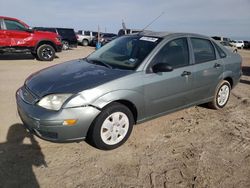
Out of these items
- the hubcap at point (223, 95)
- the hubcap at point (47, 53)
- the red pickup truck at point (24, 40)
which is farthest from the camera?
the hubcap at point (47, 53)

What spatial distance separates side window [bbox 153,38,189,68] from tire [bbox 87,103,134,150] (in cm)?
99

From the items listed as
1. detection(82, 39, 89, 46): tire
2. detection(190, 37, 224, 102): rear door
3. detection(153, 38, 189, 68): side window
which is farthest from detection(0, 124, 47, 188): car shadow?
detection(82, 39, 89, 46): tire

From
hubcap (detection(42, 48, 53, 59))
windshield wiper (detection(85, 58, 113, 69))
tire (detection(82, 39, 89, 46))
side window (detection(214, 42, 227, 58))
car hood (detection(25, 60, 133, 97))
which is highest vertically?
side window (detection(214, 42, 227, 58))

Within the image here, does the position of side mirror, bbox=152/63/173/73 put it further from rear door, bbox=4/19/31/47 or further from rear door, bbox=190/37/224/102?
rear door, bbox=4/19/31/47

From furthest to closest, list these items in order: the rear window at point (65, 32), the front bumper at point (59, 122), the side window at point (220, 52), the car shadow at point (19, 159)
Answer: the rear window at point (65, 32), the side window at point (220, 52), the front bumper at point (59, 122), the car shadow at point (19, 159)

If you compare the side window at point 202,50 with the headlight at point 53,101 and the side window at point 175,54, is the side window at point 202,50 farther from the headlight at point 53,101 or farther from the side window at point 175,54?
the headlight at point 53,101

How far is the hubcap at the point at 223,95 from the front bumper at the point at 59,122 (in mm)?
3103

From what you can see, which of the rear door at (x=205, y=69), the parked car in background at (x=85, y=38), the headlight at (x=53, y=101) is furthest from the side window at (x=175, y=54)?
the parked car in background at (x=85, y=38)

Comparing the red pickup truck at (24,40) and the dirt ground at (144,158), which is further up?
the red pickup truck at (24,40)

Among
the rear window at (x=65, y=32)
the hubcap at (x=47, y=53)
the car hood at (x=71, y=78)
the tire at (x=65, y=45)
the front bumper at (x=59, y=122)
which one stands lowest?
the tire at (x=65, y=45)

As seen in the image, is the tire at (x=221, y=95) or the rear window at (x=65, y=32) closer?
the tire at (x=221, y=95)

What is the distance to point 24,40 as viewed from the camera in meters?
12.6

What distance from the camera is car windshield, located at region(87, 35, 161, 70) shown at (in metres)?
4.19

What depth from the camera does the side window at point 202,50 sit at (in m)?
4.88
